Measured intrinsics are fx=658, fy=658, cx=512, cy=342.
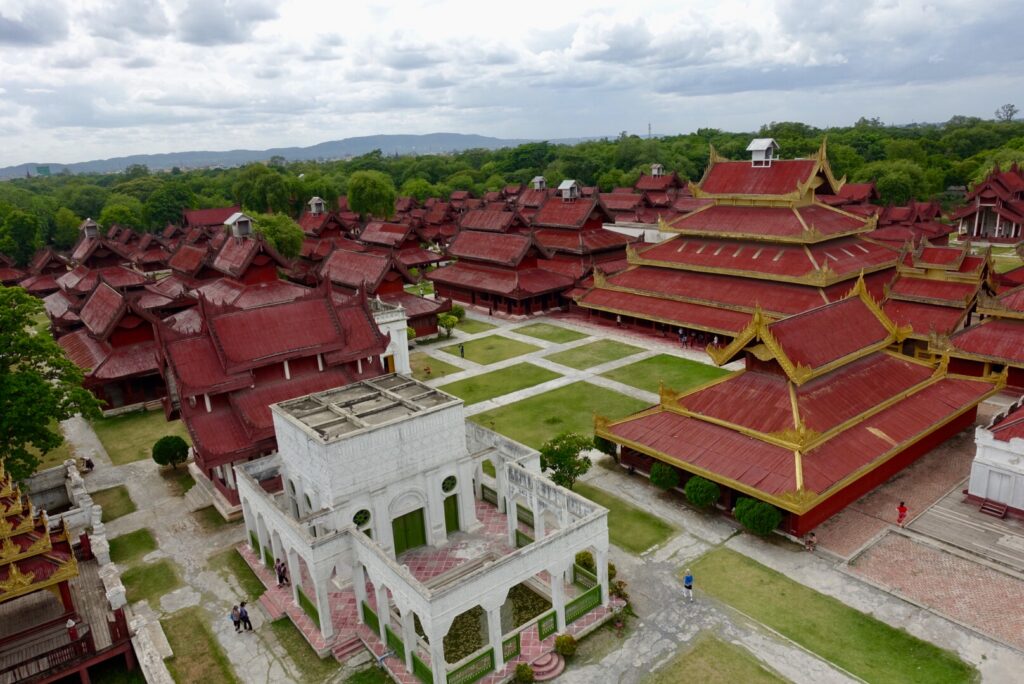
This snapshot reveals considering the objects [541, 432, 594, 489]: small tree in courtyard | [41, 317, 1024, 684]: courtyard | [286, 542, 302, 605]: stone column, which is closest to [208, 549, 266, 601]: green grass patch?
[41, 317, 1024, 684]: courtyard

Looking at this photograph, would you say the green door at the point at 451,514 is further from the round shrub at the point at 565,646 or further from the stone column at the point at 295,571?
the round shrub at the point at 565,646

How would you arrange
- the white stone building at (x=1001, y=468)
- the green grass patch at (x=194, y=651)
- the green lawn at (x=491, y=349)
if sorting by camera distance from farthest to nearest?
1. the green lawn at (x=491, y=349)
2. the white stone building at (x=1001, y=468)
3. the green grass patch at (x=194, y=651)

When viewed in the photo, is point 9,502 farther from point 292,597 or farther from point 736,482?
point 736,482

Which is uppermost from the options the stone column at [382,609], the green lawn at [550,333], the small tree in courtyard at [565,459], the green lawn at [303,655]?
the small tree in courtyard at [565,459]

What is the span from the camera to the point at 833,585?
778 inches

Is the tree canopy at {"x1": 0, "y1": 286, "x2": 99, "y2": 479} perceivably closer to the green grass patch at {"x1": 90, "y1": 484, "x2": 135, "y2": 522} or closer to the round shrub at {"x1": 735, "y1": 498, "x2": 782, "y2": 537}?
the green grass patch at {"x1": 90, "y1": 484, "x2": 135, "y2": 522}

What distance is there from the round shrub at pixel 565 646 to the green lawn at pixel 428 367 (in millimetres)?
24109

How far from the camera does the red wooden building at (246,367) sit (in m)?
25.0

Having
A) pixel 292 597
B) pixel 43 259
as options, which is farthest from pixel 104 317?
pixel 43 259

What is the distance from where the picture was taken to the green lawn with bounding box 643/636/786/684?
54.2 feet

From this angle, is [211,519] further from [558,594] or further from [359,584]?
[558,594]

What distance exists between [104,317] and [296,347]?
20.8m

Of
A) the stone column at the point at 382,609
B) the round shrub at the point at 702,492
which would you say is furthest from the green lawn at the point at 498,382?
the stone column at the point at 382,609

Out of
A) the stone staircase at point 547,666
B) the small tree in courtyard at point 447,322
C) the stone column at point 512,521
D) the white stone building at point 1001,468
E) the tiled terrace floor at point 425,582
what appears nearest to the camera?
the stone staircase at point 547,666
